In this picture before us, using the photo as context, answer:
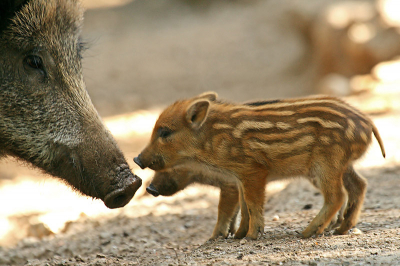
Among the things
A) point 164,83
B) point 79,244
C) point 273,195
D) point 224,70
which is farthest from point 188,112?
point 224,70

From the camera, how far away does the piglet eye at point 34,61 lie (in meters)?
3.92

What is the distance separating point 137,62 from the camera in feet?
49.3

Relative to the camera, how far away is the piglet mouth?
3693mm

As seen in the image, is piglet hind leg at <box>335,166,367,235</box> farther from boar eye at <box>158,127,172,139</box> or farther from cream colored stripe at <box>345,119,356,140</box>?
boar eye at <box>158,127,172,139</box>

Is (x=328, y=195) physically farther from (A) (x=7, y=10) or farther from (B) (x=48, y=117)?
(A) (x=7, y=10)

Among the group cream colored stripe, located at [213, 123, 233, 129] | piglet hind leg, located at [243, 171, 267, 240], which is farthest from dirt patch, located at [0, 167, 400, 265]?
cream colored stripe, located at [213, 123, 233, 129]

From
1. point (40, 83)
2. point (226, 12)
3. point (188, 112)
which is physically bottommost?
point (188, 112)

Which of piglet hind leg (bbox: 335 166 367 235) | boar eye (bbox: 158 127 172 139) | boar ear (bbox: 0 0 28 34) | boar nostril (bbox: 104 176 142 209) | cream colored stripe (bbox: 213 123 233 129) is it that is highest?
boar ear (bbox: 0 0 28 34)

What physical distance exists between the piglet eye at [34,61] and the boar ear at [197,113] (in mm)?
1197

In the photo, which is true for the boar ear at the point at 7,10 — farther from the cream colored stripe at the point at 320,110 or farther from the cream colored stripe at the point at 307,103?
the cream colored stripe at the point at 320,110

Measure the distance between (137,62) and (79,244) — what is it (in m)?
10.6

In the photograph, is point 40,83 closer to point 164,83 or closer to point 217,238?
point 217,238

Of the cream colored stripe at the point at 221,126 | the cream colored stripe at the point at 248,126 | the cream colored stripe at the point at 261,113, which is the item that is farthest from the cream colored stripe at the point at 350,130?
the cream colored stripe at the point at 221,126

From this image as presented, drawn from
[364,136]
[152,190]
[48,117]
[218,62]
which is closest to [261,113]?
[364,136]
